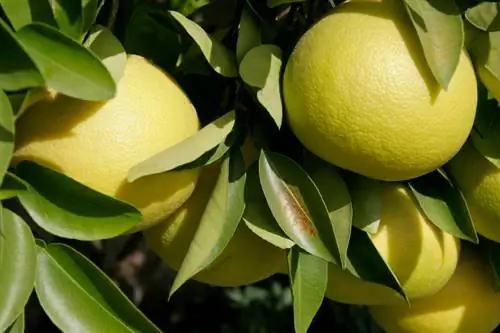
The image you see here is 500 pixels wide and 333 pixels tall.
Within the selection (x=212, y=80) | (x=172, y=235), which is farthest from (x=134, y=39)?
(x=172, y=235)

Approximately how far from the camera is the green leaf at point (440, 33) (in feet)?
2.54

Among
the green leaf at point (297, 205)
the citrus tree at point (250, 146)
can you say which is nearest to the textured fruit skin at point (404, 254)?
the citrus tree at point (250, 146)

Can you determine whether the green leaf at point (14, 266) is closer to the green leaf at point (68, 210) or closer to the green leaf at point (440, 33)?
the green leaf at point (68, 210)

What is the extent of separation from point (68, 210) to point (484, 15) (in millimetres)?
406

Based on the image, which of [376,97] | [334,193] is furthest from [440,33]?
[334,193]

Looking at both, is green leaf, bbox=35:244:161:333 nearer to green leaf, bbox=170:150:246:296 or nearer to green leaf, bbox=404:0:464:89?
green leaf, bbox=170:150:246:296

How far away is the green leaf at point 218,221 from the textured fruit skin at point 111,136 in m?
0.05

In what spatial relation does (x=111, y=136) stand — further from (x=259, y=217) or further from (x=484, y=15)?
(x=484, y=15)

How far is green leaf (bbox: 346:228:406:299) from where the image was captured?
0.89 metres

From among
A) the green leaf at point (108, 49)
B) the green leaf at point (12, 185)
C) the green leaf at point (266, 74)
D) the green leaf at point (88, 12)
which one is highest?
the green leaf at point (88, 12)

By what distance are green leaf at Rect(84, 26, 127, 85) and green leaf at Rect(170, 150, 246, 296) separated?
0.43 feet

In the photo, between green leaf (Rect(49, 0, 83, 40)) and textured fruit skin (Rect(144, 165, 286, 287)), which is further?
textured fruit skin (Rect(144, 165, 286, 287))

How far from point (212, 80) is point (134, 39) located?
88 mm

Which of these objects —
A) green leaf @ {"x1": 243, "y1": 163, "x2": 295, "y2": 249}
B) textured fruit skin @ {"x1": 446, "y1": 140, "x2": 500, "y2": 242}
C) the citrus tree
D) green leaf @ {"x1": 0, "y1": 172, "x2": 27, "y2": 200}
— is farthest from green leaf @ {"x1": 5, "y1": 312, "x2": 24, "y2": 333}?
textured fruit skin @ {"x1": 446, "y1": 140, "x2": 500, "y2": 242}
